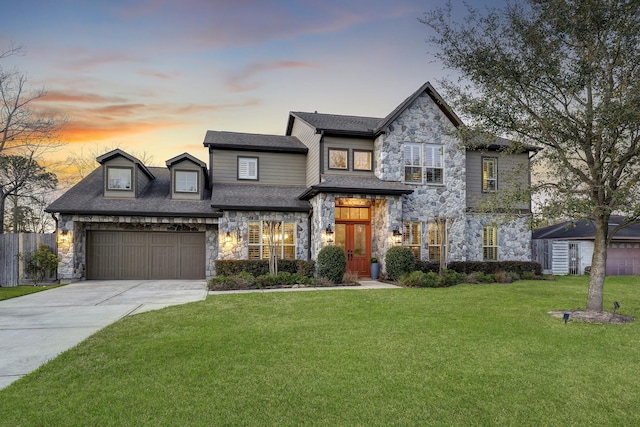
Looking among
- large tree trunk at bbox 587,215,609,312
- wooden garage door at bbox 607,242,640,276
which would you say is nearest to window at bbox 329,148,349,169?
large tree trunk at bbox 587,215,609,312

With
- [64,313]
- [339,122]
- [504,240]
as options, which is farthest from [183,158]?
[504,240]

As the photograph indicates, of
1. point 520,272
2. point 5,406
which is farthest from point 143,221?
point 520,272

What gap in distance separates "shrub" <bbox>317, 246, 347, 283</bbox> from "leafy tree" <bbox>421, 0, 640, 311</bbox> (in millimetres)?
6531

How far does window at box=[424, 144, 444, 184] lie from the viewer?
54.9 feet

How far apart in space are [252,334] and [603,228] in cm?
803

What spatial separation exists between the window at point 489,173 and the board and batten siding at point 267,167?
8.71m

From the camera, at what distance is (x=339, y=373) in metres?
4.69

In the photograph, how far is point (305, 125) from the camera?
1855 centimetres

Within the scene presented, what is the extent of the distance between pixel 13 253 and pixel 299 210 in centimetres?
1107

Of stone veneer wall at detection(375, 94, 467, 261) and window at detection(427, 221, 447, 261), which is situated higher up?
stone veneer wall at detection(375, 94, 467, 261)

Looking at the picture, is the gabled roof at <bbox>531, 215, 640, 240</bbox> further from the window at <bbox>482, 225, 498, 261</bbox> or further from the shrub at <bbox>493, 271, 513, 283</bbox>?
the shrub at <bbox>493, 271, 513, 283</bbox>

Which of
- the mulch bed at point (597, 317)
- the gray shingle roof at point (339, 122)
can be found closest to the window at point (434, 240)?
the gray shingle roof at point (339, 122)

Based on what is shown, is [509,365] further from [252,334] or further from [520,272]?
[520,272]

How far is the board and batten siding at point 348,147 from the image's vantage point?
16.3 m
